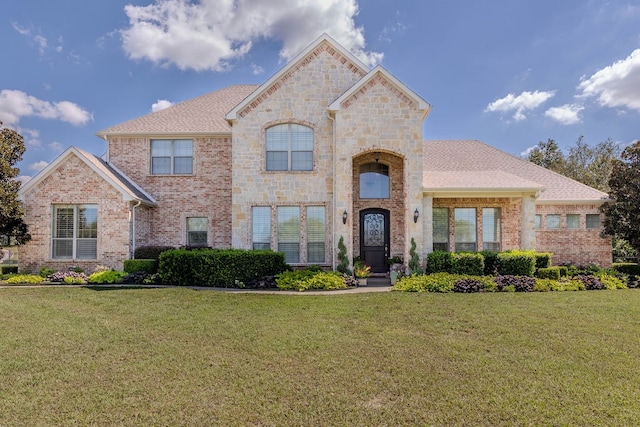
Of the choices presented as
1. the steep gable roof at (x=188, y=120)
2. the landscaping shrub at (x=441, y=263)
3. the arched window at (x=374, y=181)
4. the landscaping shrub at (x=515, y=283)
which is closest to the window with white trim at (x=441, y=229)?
the arched window at (x=374, y=181)

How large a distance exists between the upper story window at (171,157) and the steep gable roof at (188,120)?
1.77 feet

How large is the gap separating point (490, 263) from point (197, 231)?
1237cm

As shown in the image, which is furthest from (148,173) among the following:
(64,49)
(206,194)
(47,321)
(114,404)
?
(114,404)

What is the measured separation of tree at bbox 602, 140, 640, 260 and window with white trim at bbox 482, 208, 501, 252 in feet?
18.6

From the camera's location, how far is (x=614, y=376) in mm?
4914

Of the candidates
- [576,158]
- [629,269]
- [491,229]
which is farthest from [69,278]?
[576,158]

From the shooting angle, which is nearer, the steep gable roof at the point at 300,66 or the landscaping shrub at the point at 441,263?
the landscaping shrub at the point at 441,263

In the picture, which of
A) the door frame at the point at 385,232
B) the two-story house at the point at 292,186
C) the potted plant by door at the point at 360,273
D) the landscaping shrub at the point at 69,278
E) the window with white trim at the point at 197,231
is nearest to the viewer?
the potted plant by door at the point at 360,273

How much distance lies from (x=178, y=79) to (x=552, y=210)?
20.3 meters

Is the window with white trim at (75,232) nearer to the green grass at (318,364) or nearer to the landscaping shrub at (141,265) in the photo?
the landscaping shrub at (141,265)

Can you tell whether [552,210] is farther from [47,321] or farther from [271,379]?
[47,321]

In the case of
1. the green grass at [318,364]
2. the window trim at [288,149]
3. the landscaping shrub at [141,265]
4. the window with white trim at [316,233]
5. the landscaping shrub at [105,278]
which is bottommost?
the green grass at [318,364]

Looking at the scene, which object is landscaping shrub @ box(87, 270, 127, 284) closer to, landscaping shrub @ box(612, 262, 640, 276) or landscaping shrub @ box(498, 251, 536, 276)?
landscaping shrub @ box(498, 251, 536, 276)

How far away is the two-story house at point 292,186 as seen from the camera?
13984 millimetres
